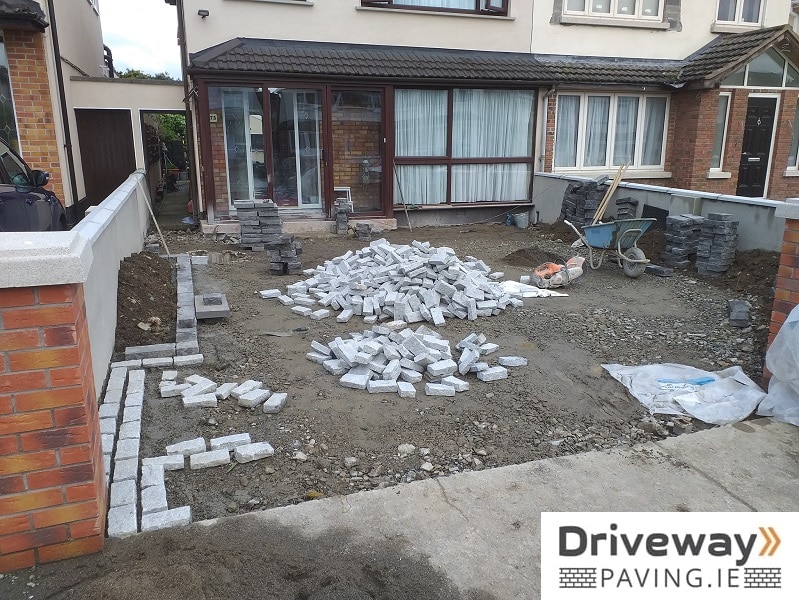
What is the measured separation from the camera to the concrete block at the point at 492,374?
5.18 metres

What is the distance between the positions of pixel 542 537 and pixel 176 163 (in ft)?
96.0

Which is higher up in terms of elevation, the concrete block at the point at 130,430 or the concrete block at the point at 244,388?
the concrete block at the point at 130,430

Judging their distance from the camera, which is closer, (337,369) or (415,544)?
(415,544)

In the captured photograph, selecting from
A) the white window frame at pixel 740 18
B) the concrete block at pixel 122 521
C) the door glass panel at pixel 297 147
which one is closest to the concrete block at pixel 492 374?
the concrete block at pixel 122 521

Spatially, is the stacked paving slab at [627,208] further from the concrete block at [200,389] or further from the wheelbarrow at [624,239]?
the concrete block at [200,389]

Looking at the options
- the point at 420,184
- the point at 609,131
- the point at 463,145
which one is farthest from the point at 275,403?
the point at 609,131

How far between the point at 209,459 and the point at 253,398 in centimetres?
90

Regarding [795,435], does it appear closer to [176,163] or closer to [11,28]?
[11,28]

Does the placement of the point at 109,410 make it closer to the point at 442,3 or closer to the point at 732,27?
the point at 442,3

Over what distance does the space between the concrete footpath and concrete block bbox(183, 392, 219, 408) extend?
1565 millimetres

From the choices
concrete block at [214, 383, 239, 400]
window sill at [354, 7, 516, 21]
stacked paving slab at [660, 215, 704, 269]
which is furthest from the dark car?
stacked paving slab at [660, 215, 704, 269]

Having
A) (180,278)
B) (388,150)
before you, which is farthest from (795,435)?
(388,150)

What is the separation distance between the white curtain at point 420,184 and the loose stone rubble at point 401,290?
499 centimetres

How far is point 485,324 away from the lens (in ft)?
22.2
